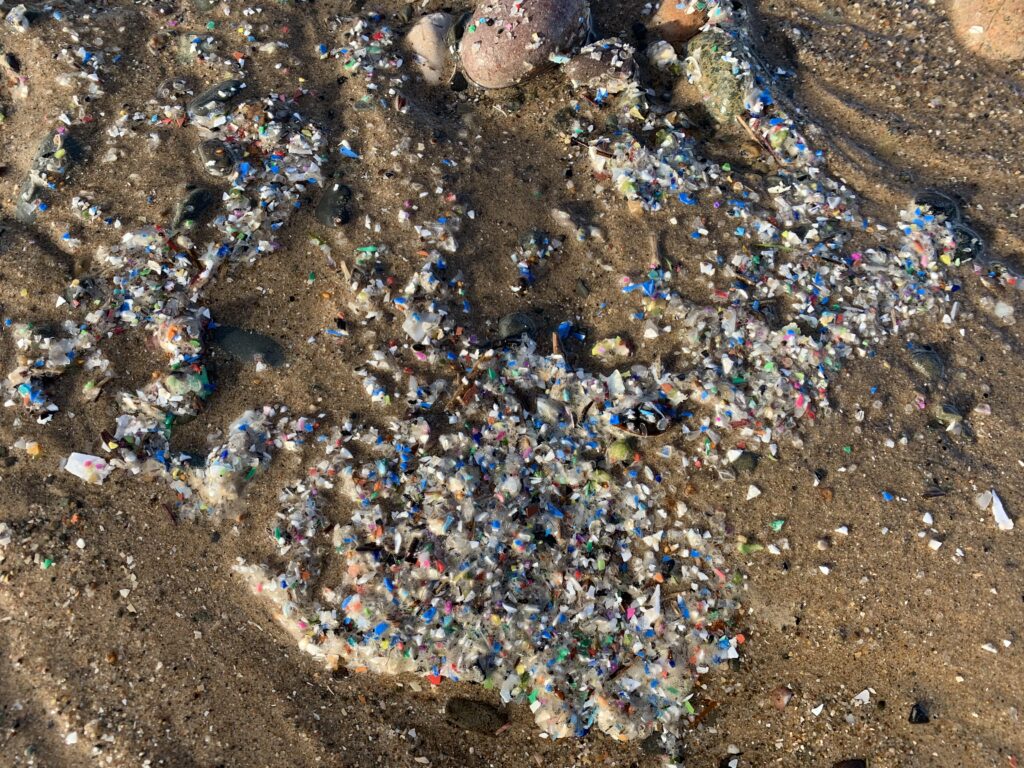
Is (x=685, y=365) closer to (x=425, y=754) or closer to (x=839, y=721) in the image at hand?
(x=839, y=721)

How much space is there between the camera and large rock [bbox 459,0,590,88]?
3695 millimetres

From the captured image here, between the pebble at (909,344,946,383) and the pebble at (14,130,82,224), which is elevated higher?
the pebble at (909,344,946,383)

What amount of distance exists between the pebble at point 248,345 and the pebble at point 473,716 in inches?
67.8

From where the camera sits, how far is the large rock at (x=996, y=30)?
167 inches

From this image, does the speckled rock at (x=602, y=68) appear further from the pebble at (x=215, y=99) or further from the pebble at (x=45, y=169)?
the pebble at (x=45, y=169)

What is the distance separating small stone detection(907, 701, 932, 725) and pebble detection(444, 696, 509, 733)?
173cm

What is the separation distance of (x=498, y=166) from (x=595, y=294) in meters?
0.89

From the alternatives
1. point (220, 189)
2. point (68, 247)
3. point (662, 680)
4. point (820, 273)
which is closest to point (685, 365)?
point (820, 273)

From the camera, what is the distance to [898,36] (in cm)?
431

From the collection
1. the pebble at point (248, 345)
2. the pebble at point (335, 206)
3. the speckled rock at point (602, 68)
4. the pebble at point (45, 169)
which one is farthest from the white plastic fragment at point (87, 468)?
the speckled rock at point (602, 68)

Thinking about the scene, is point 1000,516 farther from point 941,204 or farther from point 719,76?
point 719,76

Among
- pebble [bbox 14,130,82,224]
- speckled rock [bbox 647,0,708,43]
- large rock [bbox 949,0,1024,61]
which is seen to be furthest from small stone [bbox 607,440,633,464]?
large rock [bbox 949,0,1024,61]

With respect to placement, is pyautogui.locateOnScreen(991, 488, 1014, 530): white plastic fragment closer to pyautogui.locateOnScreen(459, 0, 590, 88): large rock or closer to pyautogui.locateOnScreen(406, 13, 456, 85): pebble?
pyautogui.locateOnScreen(459, 0, 590, 88): large rock

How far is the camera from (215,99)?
361 centimetres
